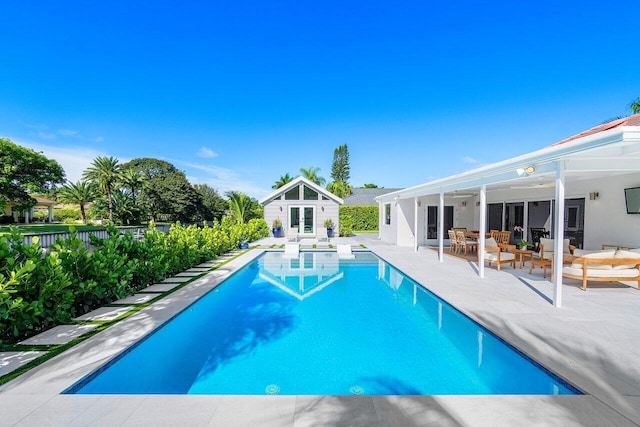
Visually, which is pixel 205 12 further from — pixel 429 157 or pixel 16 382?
pixel 429 157

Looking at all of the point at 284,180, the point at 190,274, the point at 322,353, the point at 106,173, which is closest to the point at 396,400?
the point at 322,353

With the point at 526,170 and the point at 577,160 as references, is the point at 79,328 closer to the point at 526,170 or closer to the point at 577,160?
the point at 526,170

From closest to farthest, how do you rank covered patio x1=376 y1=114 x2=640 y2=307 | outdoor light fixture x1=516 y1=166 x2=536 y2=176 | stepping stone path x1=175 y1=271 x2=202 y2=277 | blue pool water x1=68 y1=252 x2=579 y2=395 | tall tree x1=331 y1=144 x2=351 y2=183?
blue pool water x1=68 y1=252 x2=579 y2=395
covered patio x1=376 y1=114 x2=640 y2=307
outdoor light fixture x1=516 y1=166 x2=536 y2=176
stepping stone path x1=175 y1=271 x2=202 y2=277
tall tree x1=331 y1=144 x2=351 y2=183

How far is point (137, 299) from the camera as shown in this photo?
6496 mm

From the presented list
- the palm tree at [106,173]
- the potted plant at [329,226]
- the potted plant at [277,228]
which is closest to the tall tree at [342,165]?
the palm tree at [106,173]

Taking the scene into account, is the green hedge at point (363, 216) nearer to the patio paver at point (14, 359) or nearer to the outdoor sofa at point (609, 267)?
the outdoor sofa at point (609, 267)

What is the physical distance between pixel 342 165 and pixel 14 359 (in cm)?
6410

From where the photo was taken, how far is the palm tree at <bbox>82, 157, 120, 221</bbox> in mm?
35938

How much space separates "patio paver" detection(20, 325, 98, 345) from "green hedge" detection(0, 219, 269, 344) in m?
0.18

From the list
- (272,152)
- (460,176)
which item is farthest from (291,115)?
(460,176)

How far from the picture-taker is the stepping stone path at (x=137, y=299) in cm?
626

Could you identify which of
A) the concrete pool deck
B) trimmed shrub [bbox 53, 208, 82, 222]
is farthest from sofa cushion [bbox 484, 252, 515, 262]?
trimmed shrub [bbox 53, 208, 82, 222]

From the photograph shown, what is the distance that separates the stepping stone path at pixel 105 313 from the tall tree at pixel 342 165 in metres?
60.7

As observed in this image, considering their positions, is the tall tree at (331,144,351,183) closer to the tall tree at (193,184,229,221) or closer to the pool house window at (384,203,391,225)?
the tall tree at (193,184,229,221)
